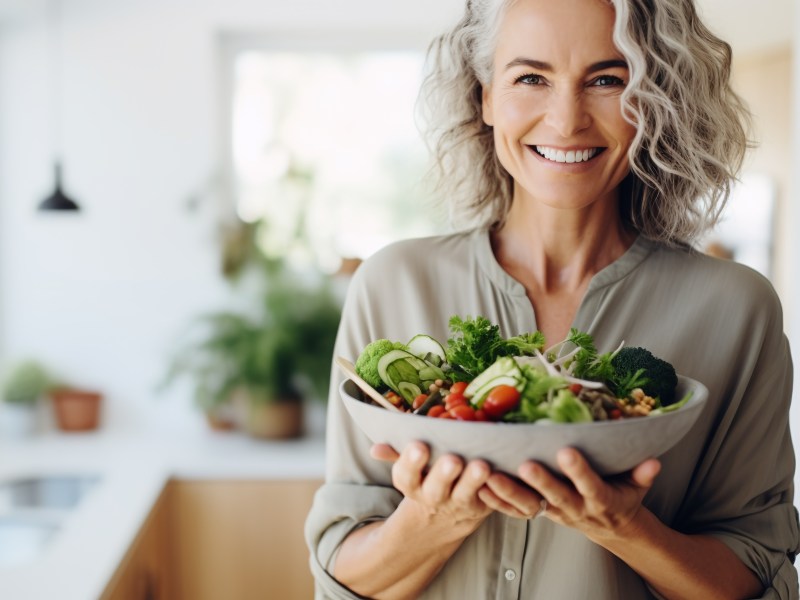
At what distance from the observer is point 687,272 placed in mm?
1232

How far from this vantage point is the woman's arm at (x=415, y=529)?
2.72 ft

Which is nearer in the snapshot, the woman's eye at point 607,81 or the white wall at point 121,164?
the woman's eye at point 607,81

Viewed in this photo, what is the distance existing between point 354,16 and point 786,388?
243cm

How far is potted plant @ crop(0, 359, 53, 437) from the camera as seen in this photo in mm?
3293

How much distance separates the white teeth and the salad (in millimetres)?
224

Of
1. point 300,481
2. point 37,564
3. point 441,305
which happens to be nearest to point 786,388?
point 441,305

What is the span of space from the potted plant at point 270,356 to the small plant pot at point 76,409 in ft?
1.16

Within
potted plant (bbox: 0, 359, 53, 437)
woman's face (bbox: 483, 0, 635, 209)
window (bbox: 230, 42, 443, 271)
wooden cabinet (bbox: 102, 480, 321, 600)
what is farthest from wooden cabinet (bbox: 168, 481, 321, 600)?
woman's face (bbox: 483, 0, 635, 209)

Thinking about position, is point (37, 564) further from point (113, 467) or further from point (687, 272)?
point (687, 272)

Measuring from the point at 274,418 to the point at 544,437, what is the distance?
8.26ft

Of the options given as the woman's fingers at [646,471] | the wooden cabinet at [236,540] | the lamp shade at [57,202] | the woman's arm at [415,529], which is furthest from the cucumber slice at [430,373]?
the lamp shade at [57,202]

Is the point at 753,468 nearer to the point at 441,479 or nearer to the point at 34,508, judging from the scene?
the point at 441,479

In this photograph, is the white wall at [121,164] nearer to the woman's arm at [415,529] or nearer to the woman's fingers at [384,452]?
the woman's arm at [415,529]

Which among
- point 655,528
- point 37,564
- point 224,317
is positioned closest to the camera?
point 655,528
